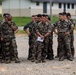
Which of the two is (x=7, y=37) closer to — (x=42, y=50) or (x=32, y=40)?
(x=32, y=40)

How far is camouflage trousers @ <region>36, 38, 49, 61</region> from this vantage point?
14.3 meters

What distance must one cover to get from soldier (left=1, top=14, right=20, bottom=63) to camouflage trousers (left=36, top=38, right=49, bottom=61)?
797 mm

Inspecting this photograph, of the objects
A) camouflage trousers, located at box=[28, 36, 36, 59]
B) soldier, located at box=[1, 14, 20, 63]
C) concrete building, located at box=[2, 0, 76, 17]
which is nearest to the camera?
soldier, located at box=[1, 14, 20, 63]

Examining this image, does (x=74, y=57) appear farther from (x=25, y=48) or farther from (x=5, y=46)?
(x=25, y=48)

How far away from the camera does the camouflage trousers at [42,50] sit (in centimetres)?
1431

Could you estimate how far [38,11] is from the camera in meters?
59.9

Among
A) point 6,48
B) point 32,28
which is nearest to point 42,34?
point 32,28

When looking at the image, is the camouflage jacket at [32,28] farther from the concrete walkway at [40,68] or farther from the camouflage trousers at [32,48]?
the concrete walkway at [40,68]

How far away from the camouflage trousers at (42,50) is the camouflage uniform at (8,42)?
82 cm

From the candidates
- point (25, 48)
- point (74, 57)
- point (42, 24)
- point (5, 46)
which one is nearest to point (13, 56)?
point (5, 46)

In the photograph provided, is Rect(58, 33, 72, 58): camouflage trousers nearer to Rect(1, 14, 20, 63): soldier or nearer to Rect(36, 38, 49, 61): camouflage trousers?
Rect(36, 38, 49, 61): camouflage trousers

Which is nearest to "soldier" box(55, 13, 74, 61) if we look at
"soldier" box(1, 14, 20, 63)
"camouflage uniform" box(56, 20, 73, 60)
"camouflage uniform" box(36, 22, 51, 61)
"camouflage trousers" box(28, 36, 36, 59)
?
"camouflage uniform" box(56, 20, 73, 60)

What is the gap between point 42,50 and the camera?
1460 centimetres

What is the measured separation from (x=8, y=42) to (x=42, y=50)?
4.34 feet
